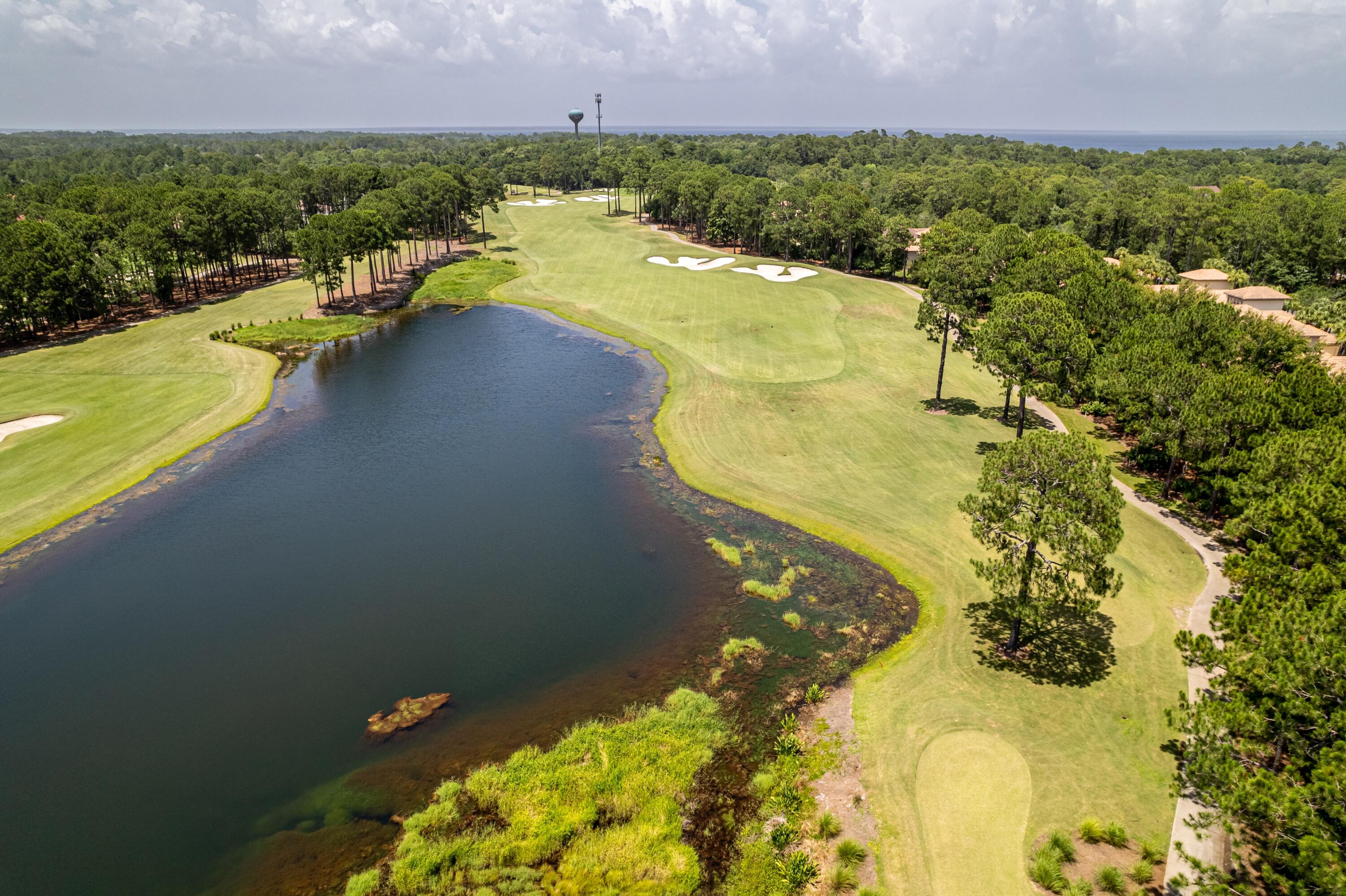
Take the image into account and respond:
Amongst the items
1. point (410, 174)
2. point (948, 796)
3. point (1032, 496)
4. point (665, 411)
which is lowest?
point (948, 796)

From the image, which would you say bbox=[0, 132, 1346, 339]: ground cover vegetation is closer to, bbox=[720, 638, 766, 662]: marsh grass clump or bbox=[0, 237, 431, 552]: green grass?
bbox=[0, 237, 431, 552]: green grass

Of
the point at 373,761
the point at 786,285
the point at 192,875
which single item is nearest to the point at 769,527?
the point at 373,761

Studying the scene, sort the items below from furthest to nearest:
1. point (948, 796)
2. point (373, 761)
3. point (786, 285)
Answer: point (786, 285)
point (373, 761)
point (948, 796)

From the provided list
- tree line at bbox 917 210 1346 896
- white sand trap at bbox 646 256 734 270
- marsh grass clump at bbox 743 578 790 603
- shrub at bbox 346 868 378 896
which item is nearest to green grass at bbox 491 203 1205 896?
tree line at bbox 917 210 1346 896

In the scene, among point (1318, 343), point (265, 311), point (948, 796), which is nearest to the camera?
point (948, 796)

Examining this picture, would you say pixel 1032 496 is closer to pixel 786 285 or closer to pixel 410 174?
pixel 786 285

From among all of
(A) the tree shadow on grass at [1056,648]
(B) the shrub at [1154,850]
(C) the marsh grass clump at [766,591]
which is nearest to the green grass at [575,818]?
(C) the marsh grass clump at [766,591]

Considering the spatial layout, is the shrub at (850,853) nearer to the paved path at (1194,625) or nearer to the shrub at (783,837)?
the shrub at (783,837)
